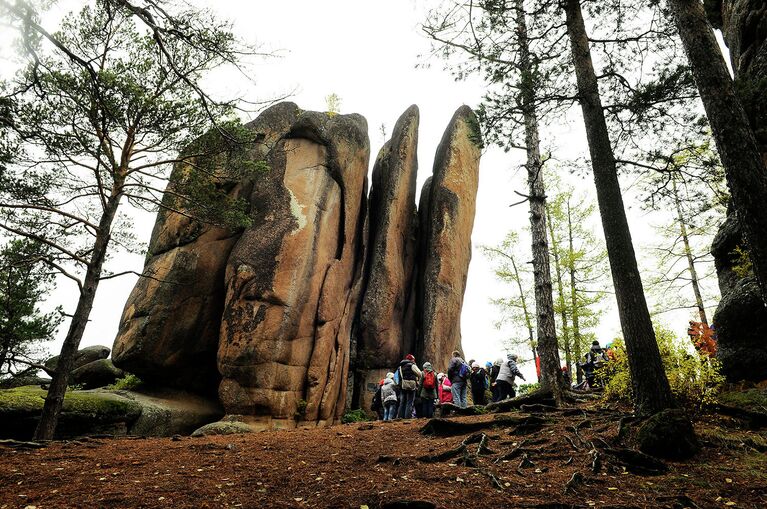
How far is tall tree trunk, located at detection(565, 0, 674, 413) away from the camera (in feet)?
19.6

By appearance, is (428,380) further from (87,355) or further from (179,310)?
(87,355)

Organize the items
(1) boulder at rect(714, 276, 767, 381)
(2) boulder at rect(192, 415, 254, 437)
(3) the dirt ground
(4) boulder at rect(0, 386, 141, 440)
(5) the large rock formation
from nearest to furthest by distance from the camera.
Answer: (3) the dirt ground, (5) the large rock formation, (1) boulder at rect(714, 276, 767, 381), (4) boulder at rect(0, 386, 141, 440), (2) boulder at rect(192, 415, 254, 437)

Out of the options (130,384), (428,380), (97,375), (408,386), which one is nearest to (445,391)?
(428,380)

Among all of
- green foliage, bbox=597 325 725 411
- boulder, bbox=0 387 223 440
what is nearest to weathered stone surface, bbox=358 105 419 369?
boulder, bbox=0 387 223 440

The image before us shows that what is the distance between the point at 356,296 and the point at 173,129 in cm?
963

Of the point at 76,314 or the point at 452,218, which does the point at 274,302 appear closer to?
the point at 76,314

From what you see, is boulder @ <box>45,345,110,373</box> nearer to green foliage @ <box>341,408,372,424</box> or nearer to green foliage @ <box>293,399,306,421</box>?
green foliage @ <box>293,399,306,421</box>

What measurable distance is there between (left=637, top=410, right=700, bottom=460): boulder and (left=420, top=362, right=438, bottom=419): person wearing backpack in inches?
277

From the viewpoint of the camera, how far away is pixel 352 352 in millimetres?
18469

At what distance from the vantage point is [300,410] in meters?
14.3

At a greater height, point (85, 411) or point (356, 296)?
point (356, 296)

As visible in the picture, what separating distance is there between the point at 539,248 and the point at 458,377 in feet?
15.6

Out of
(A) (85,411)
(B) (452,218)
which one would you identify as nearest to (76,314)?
(A) (85,411)

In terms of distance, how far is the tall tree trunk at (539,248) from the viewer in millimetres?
8048
